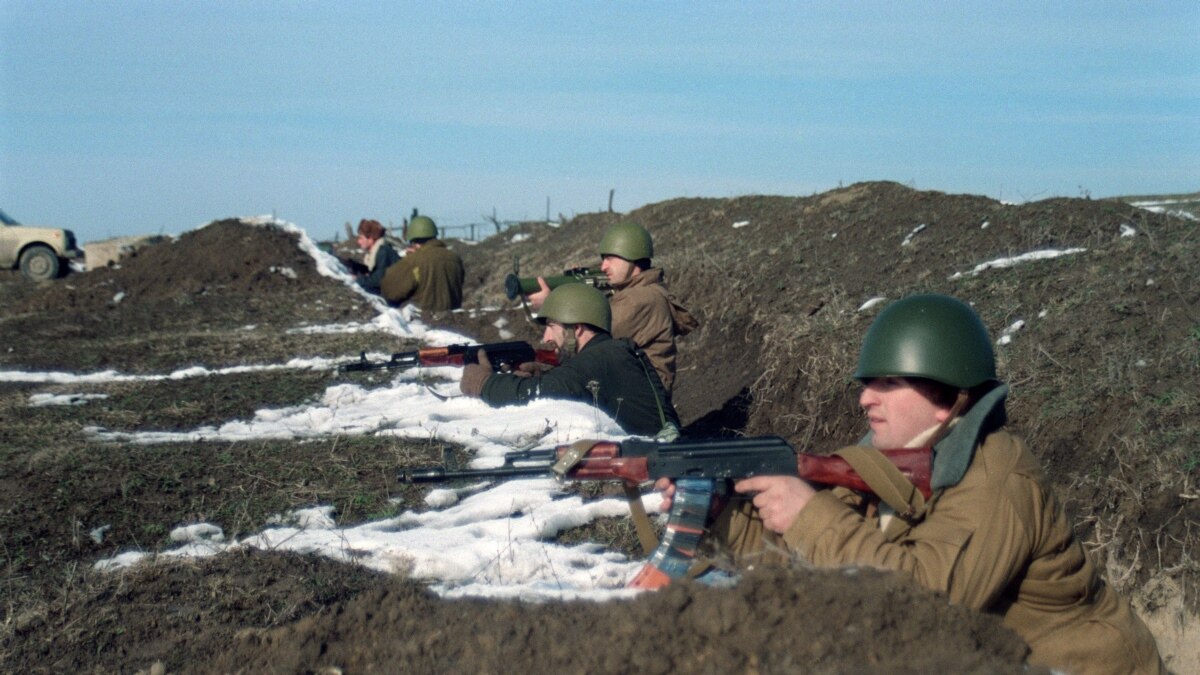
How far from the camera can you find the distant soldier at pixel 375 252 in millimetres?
17984

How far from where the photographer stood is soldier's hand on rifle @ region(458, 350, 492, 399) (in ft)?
26.7

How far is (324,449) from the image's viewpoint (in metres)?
7.40

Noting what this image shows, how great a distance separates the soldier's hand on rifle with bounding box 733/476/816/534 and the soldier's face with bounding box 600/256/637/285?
19.2ft

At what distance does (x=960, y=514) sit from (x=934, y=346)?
54 cm

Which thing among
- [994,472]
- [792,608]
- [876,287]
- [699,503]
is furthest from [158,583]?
[876,287]

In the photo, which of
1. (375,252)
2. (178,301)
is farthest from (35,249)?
(375,252)

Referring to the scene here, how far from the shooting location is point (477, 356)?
28.0 ft

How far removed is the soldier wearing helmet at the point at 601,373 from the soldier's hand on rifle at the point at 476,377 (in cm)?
77

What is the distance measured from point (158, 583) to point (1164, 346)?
579 cm

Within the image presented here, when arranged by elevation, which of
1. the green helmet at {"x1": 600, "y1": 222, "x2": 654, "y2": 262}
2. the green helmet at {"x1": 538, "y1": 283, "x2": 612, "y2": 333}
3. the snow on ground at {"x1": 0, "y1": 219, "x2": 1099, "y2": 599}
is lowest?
the snow on ground at {"x1": 0, "y1": 219, "x2": 1099, "y2": 599}

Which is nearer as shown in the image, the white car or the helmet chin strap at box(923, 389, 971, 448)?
the helmet chin strap at box(923, 389, 971, 448)

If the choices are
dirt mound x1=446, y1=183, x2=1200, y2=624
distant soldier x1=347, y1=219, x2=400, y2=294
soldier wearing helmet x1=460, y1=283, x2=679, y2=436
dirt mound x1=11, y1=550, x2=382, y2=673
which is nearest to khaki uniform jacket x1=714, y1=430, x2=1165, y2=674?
dirt mound x1=11, y1=550, x2=382, y2=673

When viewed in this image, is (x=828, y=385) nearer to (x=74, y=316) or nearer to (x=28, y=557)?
(x=28, y=557)

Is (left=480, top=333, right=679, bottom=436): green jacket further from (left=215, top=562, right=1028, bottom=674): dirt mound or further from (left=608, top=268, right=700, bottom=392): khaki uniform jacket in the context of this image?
(left=215, top=562, right=1028, bottom=674): dirt mound
